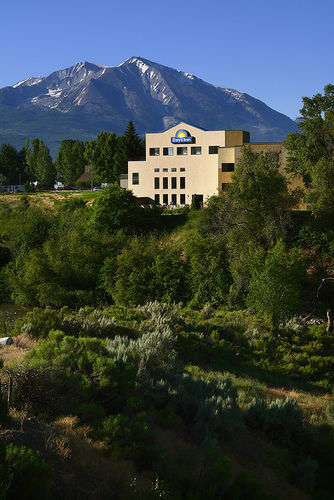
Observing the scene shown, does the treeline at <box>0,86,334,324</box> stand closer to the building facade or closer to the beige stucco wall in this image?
the building facade

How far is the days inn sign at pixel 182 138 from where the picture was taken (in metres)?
69.6

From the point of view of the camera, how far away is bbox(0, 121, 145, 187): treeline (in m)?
89.6

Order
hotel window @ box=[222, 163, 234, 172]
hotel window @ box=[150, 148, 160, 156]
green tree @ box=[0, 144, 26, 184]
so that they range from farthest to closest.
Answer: green tree @ box=[0, 144, 26, 184] < hotel window @ box=[150, 148, 160, 156] < hotel window @ box=[222, 163, 234, 172]

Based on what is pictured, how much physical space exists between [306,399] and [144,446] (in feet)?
28.7

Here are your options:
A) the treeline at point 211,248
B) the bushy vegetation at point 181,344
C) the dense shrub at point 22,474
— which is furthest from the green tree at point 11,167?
the dense shrub at point 22,474

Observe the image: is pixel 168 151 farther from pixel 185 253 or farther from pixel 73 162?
pixel 73 162

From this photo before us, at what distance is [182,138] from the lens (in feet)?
230

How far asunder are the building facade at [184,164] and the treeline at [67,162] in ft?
38.4

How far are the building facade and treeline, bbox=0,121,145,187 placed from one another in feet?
38.4

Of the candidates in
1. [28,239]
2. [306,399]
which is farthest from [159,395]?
[28,239]

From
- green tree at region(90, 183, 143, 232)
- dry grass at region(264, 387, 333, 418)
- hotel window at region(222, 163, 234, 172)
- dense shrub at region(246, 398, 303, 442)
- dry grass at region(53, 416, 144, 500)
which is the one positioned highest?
hotel window at region(222, 163, 234, 172)

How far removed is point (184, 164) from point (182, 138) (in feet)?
12.6

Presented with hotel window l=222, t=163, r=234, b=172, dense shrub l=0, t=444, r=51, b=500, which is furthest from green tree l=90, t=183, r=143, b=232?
dense shrub l=0, t=444, r=51, b=500

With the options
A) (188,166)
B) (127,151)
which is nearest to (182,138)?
(188,166)
